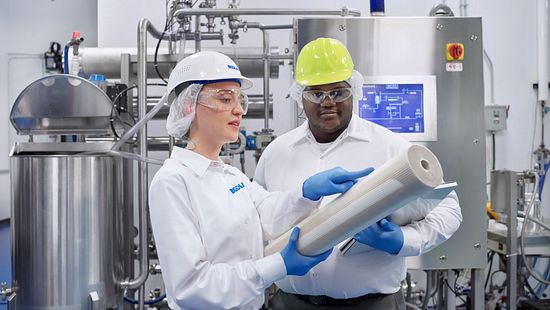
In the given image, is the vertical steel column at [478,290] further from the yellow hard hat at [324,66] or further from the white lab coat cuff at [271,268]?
the white lab coat cuff at [271,268]

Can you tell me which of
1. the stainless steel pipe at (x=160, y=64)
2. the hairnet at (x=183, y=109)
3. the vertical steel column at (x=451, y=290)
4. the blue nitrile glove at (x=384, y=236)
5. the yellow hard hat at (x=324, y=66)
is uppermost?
the stainless steel pipe at (x=160, y=64)

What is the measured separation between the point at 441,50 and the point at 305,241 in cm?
126

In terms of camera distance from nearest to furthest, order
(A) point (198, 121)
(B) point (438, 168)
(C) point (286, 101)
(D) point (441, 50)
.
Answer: (B) point (438, 168) → (A) point (198, 121) → (D) point (441, 50) → (C) point (286, 101)

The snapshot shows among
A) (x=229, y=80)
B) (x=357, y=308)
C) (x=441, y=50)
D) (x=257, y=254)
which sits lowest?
(x=357, y=308)

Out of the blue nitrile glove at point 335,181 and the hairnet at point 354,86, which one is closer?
the blue nitrile glove at point 335,181

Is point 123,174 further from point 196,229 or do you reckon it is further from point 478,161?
point 478,161

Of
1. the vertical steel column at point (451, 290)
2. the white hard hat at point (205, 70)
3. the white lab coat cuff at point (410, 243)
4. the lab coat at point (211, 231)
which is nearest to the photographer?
the lab coat at point (211, 231)

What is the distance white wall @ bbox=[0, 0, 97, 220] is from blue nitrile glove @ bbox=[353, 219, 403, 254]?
4.77 m

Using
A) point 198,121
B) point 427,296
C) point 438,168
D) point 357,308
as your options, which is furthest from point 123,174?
point 427,296

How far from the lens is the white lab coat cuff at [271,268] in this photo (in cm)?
106

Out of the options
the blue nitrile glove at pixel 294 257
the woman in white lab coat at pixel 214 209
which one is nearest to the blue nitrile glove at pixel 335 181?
the woman in white lab coat at pixel 214 209

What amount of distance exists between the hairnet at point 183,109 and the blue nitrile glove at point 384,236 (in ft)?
1.80

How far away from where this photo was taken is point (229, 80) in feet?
3.89

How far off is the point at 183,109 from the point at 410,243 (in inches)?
28.2
